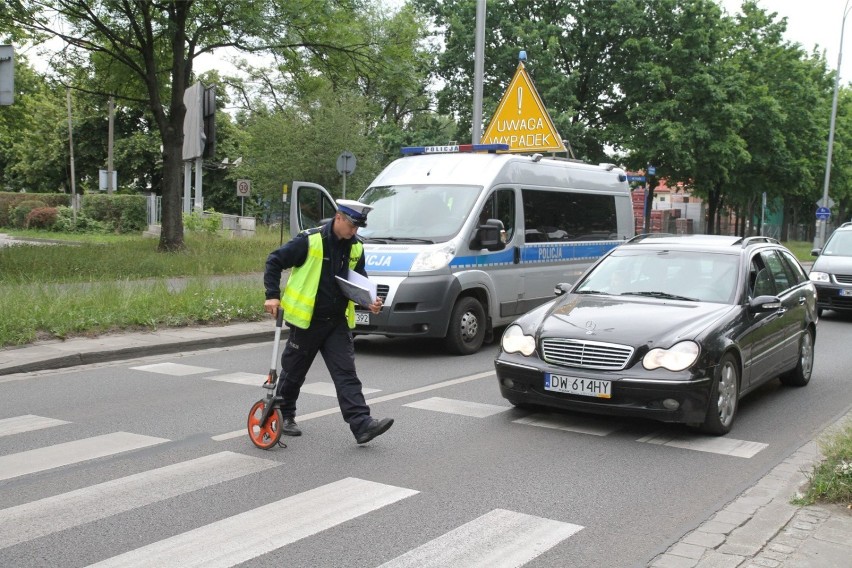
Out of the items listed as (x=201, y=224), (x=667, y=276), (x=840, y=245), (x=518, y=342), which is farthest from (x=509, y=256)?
(x=201, y=224)

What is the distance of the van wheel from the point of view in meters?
10.8

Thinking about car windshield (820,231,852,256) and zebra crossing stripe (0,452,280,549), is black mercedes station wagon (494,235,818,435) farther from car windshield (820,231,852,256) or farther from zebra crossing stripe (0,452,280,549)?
car windshield (820,231,852,256)

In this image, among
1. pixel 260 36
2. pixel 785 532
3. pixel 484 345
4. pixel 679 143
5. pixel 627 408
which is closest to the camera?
pixel 785 532

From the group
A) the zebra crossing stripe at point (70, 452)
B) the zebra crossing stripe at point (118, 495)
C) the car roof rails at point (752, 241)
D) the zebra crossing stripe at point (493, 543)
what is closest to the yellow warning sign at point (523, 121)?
the car roof rails at point (752, 241)

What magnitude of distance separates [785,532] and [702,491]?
0.98 m

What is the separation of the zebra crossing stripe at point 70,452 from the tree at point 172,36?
48.8 feet

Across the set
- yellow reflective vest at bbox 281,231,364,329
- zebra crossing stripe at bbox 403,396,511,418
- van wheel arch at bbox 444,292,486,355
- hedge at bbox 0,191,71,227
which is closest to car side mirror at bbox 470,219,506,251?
van wheel arch at bbox 444,292,486,355

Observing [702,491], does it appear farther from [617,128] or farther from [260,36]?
[617,128]

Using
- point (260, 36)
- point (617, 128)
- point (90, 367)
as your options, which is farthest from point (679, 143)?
point (90, 367)

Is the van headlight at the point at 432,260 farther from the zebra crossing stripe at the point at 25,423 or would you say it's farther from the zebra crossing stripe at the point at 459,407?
the zebra crossing stripe at the point at 25,423

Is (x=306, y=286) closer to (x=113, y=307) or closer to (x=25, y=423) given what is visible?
(x=25, y=423)

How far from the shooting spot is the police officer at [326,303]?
618cm

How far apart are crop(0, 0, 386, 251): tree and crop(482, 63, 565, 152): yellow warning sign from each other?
6232 mm

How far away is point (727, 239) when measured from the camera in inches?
352
